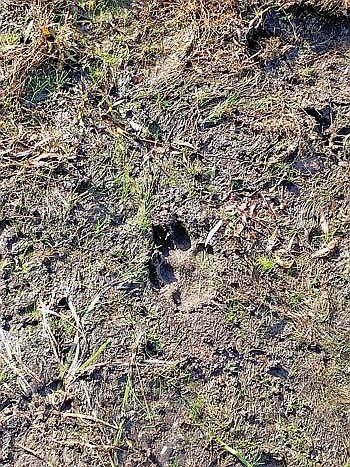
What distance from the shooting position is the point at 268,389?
2.01 metres

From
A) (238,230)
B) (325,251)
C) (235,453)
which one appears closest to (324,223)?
(325,251)

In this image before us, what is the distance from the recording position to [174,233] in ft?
6.95

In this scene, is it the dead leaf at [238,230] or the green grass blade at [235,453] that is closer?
the green grass blade at [235,453]

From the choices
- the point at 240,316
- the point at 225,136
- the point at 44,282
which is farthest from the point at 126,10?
the point at 240,316

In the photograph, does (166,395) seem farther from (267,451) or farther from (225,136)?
(225,136)

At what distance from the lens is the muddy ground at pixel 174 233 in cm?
197

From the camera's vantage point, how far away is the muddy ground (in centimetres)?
197

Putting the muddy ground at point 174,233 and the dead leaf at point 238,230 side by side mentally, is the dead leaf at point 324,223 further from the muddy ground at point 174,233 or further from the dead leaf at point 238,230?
the dead leaf at point 238,230

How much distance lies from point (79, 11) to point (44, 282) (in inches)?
41.3

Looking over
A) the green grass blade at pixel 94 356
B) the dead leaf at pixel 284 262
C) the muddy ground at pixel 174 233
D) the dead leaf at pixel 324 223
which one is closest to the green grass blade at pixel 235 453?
the muddy ground at pixel 174 233

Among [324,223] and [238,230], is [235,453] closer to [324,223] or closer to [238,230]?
[238,230]

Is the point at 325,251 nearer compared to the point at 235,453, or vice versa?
the point at 235,453

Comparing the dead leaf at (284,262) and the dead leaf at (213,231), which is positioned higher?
the dead leaf at (213,231)

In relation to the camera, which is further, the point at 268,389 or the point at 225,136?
the point at 225,136
